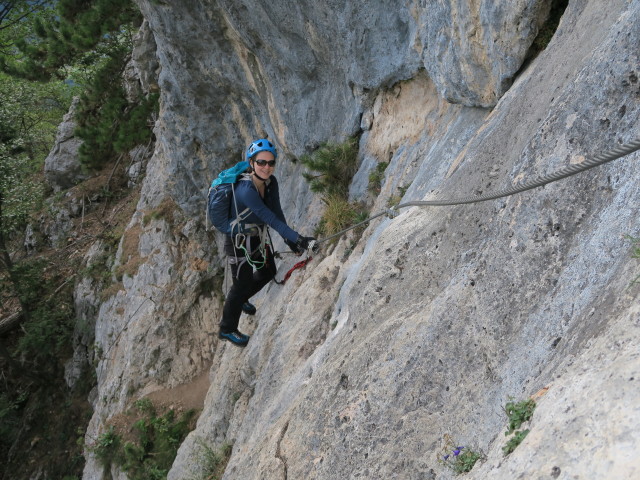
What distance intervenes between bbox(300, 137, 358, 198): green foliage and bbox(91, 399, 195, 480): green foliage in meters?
5.92

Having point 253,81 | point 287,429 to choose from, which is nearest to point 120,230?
point 253,81

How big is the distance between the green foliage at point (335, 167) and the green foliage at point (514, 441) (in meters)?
5.61

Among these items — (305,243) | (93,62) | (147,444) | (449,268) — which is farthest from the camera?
(93,62)

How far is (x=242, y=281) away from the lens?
23.8 feet

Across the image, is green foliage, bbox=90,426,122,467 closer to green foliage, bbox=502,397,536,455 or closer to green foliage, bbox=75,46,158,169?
green foliage, bbox=75,46,158,169

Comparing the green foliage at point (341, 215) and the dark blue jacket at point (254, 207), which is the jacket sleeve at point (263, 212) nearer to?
the dark blue jacket at point (254, 207)

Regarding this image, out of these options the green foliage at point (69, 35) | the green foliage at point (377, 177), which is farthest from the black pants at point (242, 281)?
the green foliage at point (69, 35)

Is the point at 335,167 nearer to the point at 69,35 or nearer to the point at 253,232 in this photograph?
the point at 253,232

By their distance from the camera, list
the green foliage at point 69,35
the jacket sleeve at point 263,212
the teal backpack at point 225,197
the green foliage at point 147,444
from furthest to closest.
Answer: the green foliage at point 69,35 → the green foliage at point 147,444 → the teal backpack at point 225,197 → the jacket sleeve at point 263,212

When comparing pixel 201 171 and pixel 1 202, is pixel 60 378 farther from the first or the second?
pixel 201 171

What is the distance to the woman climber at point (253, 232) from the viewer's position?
612 centimetres

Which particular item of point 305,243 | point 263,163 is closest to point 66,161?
point 263,163

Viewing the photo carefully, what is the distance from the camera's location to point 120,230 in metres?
17.2

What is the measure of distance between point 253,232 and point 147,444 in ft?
19.9
